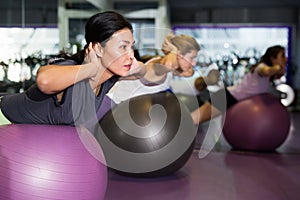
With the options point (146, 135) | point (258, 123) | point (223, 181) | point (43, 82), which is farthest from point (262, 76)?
point (43, 82)

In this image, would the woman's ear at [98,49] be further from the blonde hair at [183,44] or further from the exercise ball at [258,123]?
the exercise ball at [258,123]

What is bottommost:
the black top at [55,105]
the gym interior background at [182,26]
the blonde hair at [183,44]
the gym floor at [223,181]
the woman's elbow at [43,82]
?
the gym floor at [223,181]

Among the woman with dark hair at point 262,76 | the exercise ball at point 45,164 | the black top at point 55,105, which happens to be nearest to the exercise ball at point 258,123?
the woman with dark hair at point 262,76

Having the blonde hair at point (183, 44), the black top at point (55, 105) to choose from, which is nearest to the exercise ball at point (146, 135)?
the blonde hair at point (183, 44)

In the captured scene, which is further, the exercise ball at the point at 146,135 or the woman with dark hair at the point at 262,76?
the woman with dark hair at the point at 262,76

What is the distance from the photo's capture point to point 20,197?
152 centimetres

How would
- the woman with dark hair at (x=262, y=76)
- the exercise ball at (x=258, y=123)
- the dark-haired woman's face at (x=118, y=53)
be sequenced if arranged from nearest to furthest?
the dark-haired woman's face at (x=118, y=53) < the exercise ball at (x=258, y=123) < the woman with dark hair at (x=262, y=76)

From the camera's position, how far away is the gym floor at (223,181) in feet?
7.33

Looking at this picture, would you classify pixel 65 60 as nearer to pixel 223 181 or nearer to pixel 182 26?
pixel 223 181

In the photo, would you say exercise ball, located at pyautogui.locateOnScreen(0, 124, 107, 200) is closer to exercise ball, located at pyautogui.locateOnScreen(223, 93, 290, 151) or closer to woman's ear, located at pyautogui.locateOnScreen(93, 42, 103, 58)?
woman's ear, located at pyautogui.locateOnScreen(93, 42, 103, 58)

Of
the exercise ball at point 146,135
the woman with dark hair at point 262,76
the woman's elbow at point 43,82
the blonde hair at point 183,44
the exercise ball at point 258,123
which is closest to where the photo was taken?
the woman's elbow at point 43,82

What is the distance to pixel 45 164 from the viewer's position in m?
1.51

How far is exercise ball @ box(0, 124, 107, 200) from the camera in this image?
4.94ft

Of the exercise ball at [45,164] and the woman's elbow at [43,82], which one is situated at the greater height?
→ the woman's elbow at [43,82]
